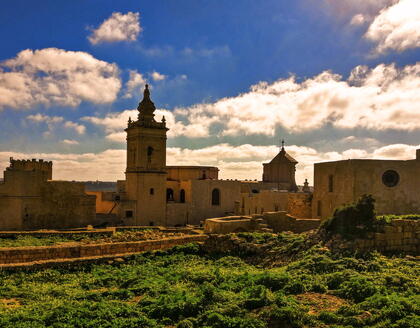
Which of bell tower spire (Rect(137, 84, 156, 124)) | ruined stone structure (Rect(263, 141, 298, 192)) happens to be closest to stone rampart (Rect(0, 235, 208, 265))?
bell tower spire (Rect(137, 84, 156, 124))

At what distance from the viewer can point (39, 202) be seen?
24.0 m

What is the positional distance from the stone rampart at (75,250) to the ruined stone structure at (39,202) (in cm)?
987

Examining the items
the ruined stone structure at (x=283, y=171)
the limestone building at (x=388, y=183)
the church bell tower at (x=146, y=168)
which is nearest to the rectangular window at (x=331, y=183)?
the limestone building at (x=388, y=183)

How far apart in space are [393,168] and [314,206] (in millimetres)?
5784

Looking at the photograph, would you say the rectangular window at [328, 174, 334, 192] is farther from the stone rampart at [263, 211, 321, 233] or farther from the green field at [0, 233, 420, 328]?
the green field at [0, 233, 420, 328]

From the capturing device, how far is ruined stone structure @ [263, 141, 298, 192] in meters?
47.9

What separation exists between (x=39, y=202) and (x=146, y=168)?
1145 centimetres

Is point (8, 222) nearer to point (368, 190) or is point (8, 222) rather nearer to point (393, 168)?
point (368, 190)

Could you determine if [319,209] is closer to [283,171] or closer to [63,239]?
[63,239]

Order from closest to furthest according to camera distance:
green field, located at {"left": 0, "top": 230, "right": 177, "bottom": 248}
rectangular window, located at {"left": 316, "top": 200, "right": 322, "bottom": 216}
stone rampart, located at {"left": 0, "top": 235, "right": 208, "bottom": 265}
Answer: stone rampart, located at {"left": 0, "top": 235, "right": 208, "bottom": 265} < green field, located at {"left": 0, "top": 230, "right": 177, "bottom": 248} < rectangular window, located at {"left": 316, "top": 200, "right": 322, "bottom": 216}

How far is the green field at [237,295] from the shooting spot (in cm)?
Result: 687

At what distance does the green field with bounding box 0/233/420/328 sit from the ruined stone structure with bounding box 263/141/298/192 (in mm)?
35884

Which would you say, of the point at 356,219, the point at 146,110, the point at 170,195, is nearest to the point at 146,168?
the point at 146,110

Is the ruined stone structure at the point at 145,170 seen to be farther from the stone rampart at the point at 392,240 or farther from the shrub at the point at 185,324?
the shrub at the point at 185,324
